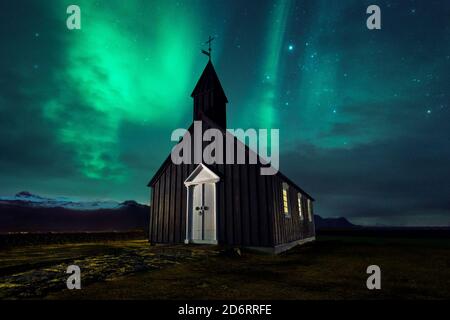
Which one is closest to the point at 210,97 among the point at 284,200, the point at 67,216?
the point at 284,200

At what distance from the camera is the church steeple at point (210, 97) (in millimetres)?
13953

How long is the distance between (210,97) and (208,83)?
99 centimetres

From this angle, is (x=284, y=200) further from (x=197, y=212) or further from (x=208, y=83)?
(x=208, y=83)

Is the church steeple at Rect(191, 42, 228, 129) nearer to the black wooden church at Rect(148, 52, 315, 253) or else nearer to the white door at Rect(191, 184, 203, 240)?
the black wooden church at Rect(148, 52, 315, 253)

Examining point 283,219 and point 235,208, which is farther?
point 283,219

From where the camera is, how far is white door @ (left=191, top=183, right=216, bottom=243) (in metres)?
11.2

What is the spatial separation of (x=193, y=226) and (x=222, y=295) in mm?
7936

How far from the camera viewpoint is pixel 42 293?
398 centimetres

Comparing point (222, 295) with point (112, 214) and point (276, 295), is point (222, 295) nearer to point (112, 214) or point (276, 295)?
point (276, 295)

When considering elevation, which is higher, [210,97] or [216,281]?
[210,97]

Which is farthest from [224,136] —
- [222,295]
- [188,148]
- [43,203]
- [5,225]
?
[43,203]

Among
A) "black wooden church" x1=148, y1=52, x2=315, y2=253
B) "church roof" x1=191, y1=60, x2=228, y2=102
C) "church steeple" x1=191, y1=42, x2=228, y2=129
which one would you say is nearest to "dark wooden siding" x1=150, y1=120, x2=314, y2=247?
"black wooden church" x1=148, y1=52, x2=315, y2=253

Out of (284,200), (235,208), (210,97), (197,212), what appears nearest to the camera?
(235,208)

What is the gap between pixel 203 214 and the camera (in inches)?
453
